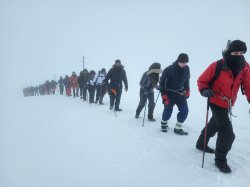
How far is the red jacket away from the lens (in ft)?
14.4

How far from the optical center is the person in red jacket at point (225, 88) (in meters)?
4.30

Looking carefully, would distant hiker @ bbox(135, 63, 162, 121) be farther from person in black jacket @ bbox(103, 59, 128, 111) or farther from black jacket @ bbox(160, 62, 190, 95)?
person in black jacket @ bbox(103, 59, 128, 111)

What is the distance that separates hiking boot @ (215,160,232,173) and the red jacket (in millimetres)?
1039

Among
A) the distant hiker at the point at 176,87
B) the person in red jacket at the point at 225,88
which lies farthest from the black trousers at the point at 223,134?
the distant hiker at the point at 176,87

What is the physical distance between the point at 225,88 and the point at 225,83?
95 millimetres

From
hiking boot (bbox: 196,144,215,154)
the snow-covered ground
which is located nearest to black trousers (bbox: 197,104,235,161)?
the snow-covered ground

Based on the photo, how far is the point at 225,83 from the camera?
14.5 ft

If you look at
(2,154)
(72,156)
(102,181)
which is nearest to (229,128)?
(102,181)

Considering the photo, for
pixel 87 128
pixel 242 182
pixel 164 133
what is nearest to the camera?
pixel 242 182

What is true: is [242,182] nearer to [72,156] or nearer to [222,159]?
[222,159]

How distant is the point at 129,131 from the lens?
7.24 meters

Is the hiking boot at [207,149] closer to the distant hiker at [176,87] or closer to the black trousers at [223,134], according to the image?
the black trousers at [223,134]

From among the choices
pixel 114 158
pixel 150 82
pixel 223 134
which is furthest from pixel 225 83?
pixel 150 82

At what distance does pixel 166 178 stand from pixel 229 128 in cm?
145
